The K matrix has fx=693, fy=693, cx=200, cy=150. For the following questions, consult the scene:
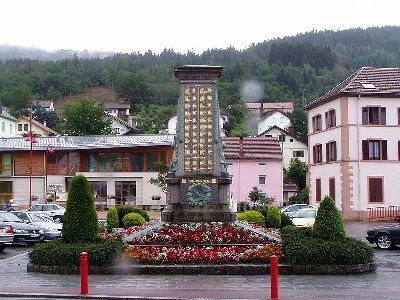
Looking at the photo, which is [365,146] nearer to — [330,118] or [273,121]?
[330,118]

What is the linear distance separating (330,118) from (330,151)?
2555 mm

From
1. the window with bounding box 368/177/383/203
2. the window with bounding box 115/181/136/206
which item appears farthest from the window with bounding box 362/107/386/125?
the window with bounding box 115/181/136/206

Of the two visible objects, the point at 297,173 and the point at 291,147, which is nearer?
the point at 297,173

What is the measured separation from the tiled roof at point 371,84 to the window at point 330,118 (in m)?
0.97

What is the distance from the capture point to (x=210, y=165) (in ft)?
81.9

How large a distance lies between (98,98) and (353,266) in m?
166

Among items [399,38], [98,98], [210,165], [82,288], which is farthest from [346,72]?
[82,288]

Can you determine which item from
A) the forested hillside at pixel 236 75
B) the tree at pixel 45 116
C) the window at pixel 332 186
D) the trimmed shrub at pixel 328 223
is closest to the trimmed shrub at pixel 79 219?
the trimmed shrub at pixel 328 223

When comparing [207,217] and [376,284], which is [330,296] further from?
[207,217]

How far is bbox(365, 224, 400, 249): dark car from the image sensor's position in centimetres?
2750

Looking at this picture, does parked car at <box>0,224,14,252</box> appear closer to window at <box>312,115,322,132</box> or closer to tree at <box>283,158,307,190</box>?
window at <box>312,115,322,132</box>

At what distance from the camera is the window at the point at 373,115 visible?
5100 cm

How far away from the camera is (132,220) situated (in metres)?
32.0

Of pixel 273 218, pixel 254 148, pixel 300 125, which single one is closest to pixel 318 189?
pixel 254 148
